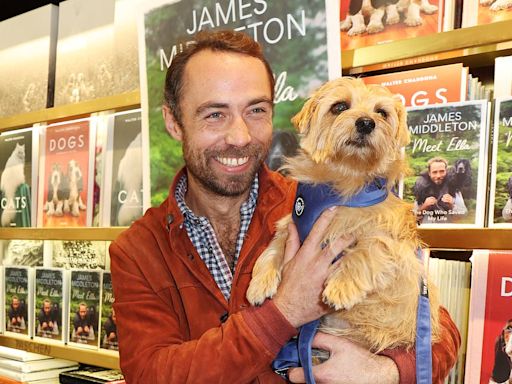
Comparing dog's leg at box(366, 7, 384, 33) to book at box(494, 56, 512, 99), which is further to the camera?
dog's leg at box(366, 7, 384, 33)

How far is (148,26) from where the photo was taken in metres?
2.26

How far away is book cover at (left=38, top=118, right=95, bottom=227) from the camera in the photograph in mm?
2672

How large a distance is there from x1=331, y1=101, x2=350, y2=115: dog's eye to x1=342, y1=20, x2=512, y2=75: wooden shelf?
1.18 feet

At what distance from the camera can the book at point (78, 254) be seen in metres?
2.85

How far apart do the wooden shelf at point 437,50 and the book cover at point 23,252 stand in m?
1.93

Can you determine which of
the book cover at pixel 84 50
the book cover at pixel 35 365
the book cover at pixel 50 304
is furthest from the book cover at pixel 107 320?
the book cover at pixel 84 50

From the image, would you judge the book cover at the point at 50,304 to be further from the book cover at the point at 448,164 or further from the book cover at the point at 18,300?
the book cover at the point at 448,164

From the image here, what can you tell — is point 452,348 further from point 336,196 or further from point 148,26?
point 148,26

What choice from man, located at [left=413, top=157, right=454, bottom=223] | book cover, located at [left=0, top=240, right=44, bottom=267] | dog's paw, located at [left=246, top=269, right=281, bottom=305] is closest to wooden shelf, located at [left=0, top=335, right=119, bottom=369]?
book cover, located at [left=0, top=240, right=44, bottom=267]

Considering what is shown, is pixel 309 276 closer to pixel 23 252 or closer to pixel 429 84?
pixel 429 84

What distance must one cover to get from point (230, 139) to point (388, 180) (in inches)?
16.9

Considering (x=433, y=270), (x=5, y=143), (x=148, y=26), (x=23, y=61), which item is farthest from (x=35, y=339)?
(x=433, y=270)

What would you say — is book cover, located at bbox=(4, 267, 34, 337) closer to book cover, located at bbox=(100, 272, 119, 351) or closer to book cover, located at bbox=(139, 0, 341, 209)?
book cover, located at bbox=(100, 272, 119, 351)

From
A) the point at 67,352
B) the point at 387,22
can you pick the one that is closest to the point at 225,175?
the point at 387,22
